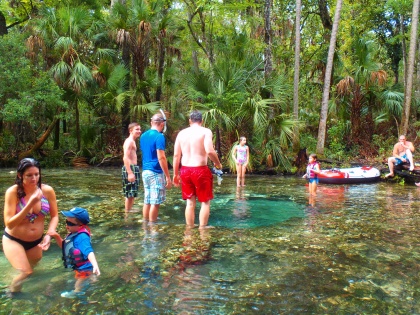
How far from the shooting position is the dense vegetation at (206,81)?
1541cm

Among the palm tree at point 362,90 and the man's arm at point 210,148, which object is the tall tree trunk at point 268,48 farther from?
the man's arm at point 210,148

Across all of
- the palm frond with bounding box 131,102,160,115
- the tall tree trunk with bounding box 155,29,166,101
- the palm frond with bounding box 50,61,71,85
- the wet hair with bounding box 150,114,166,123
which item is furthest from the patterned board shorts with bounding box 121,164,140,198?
the tall tree trunk with bounding box 155,29,166,101

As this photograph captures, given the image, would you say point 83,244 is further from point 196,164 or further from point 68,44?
point 68,44

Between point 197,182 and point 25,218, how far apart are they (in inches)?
104

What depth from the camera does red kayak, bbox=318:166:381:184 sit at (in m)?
12.8

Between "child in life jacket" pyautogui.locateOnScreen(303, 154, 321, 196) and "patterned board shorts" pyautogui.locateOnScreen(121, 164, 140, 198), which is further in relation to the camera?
"child in life jacket" pyautogui.locateOnScreen(303, 154, 321, 196)

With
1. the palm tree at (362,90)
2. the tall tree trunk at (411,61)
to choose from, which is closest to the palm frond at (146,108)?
the palm tree at (362,90)

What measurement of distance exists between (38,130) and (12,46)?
4.73 meters

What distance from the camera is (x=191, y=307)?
11.2 ft

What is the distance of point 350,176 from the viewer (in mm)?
12930

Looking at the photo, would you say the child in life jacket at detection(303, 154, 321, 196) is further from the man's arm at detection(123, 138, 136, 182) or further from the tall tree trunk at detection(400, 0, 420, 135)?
the tall tree trunk at detection(400, 0, 420, 135)

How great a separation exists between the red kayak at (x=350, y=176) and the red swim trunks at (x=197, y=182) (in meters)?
7.77

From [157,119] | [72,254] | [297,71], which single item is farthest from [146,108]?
[72,254]

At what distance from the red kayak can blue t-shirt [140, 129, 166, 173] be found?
7.88 m
